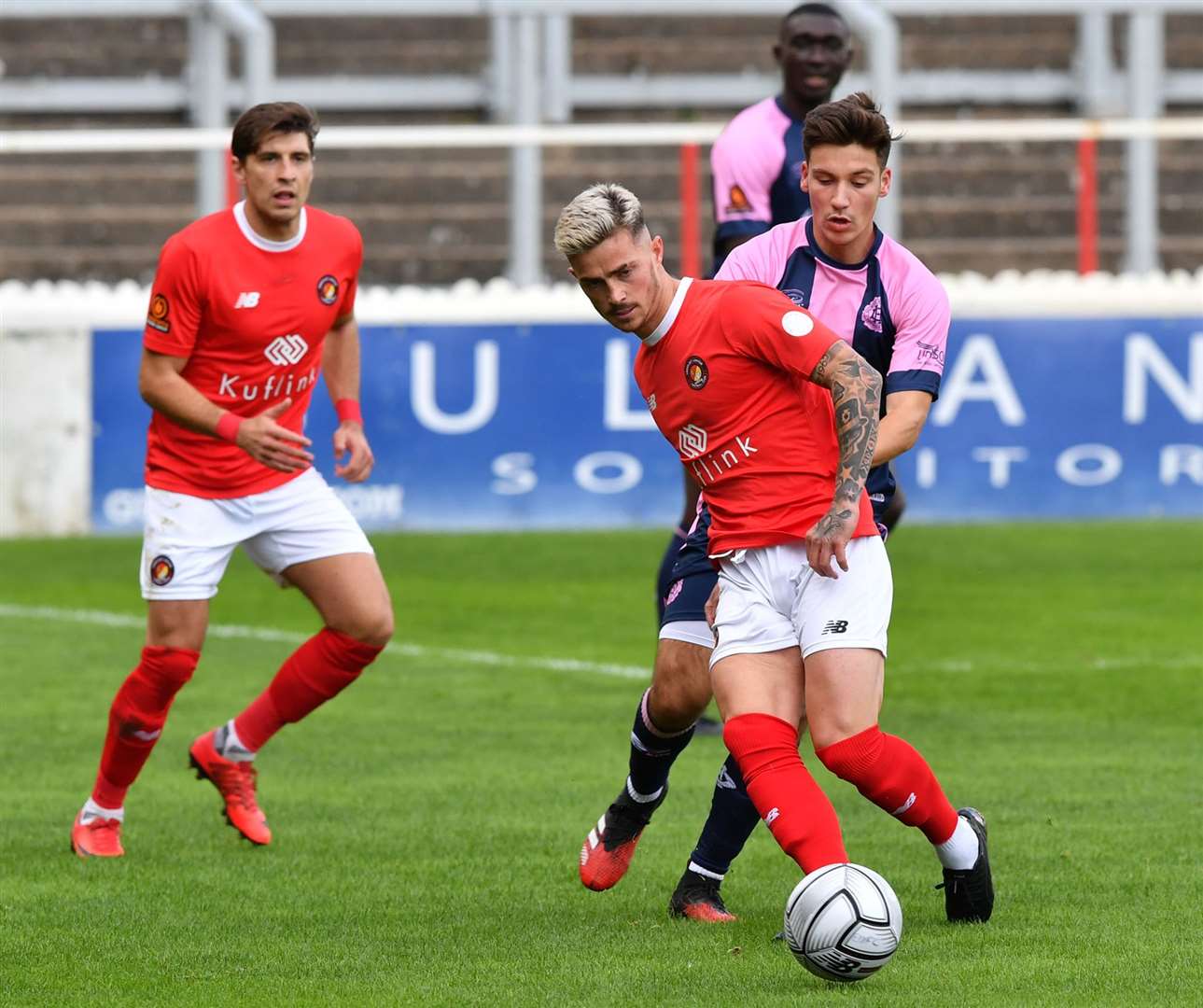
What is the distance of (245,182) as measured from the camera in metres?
5.79

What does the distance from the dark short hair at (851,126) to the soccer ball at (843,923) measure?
4.99 ft

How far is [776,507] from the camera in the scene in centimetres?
453

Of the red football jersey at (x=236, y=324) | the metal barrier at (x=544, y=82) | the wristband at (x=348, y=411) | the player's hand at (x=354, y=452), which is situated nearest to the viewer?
the red football jersey at (x=236, y=324)

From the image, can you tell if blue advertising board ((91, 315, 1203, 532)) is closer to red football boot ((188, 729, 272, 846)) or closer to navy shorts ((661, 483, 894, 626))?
red football boot ((188, 729, 272, 846))

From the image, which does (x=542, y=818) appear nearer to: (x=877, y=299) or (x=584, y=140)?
(x=877, y=299)

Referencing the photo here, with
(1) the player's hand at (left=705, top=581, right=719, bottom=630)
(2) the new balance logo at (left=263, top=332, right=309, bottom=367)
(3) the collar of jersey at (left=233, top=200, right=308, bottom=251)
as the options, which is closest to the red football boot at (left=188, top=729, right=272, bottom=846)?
(2) the new balance logo at (left=263, top=332, right=309, bottom=367)

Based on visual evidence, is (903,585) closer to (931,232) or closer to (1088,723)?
(1088,723)

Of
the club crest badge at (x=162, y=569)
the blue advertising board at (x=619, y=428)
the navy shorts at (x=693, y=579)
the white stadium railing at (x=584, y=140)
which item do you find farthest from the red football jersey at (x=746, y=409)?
the white stadium railing at (x=584, y=140)

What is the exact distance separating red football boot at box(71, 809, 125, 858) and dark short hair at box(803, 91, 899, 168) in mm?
2584

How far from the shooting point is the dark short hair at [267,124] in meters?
5.64

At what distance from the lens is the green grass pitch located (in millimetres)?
4422

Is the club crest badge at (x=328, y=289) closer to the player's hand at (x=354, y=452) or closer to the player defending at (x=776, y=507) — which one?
the player's hand at (x=354, y=452)

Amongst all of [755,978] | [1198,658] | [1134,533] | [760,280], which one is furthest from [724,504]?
[1134,533]

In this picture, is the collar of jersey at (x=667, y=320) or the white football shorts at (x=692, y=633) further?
the white football shorts at (x=692, y=633)
